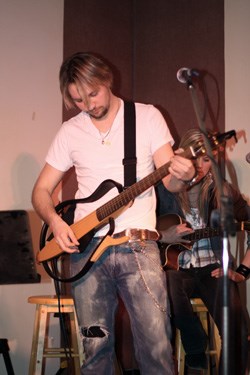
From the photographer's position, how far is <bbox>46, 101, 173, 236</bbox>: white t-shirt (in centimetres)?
249

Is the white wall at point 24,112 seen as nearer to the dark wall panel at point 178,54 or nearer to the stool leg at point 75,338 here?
the stool leg at point 75,338

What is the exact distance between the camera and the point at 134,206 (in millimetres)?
2490

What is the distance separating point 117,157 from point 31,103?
5.36 ft

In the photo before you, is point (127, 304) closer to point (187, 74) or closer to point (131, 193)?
point (131, 193)

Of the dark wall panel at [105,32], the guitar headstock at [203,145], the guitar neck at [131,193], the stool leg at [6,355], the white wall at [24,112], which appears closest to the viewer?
the guitar headstock at [203,145]

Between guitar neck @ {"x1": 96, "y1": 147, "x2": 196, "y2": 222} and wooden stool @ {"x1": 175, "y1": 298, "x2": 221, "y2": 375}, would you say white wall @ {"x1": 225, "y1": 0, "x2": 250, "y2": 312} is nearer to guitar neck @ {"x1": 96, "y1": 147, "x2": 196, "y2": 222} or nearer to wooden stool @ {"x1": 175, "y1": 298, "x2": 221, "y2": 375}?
wooden stool @ {"x1": 175, "y1": 298, "x2": 221, "y2": 375}

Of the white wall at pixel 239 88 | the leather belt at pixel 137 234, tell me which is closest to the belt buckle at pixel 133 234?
the leather belt at pixel 137 234

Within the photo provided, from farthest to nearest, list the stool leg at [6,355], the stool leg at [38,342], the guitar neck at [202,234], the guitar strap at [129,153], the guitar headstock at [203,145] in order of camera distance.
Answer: the stool leg at [6,355] → the guitar neck at [202,234] → the stool leg at [38,342] → the guitar strap at [129,153] → the guitar headstock at [203,145]

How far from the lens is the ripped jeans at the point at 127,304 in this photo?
233cm

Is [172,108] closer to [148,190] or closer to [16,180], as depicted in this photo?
[16,180]

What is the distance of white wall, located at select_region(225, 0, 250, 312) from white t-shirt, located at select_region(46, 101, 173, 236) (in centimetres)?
157

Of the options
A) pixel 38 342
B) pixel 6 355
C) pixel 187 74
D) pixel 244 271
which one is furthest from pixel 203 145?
pixel 6 355

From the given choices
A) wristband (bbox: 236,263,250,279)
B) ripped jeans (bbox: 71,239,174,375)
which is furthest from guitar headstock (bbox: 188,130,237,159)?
wristband (bbox: 236,263,250,279)

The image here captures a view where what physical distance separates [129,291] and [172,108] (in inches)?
83.3
